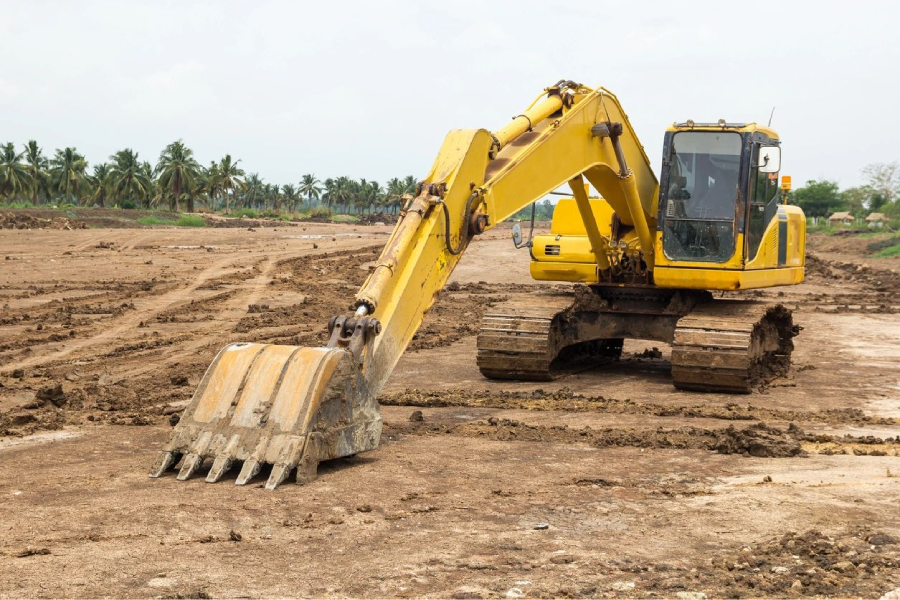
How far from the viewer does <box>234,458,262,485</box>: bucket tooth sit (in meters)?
6.95

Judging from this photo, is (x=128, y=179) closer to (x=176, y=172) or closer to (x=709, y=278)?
(x=176, y=172)

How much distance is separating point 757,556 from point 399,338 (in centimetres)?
343

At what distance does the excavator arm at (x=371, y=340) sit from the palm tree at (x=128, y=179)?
87.8m

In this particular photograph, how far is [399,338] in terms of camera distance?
8180mm

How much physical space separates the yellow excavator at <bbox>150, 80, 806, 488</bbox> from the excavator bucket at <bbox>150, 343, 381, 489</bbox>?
0.01 m

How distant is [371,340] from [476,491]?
55.9 inches

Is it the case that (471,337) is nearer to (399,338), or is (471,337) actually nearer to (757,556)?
(399,338)

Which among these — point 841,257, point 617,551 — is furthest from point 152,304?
point 841,257

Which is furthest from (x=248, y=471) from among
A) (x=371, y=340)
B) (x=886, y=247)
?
(x=886, y=247)

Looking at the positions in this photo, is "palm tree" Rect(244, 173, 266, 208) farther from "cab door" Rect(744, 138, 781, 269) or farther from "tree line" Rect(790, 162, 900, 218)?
"cab door" Rect(744, 138, 781, 269)

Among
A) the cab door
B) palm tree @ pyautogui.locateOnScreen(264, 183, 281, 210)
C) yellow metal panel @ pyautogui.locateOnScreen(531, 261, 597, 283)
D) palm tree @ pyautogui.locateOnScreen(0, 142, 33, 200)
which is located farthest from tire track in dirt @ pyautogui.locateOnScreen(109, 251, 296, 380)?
palm tree @ pyautogui.locateOnScreen(264, 183, 281, 210)

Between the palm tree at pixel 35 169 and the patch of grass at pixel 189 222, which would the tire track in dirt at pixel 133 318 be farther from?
the palm tree at pixel 35 169

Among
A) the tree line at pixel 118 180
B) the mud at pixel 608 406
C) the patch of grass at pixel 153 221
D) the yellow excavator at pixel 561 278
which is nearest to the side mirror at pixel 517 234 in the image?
the yellow excavator at pixel 561 278

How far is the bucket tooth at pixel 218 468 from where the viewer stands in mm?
7031
